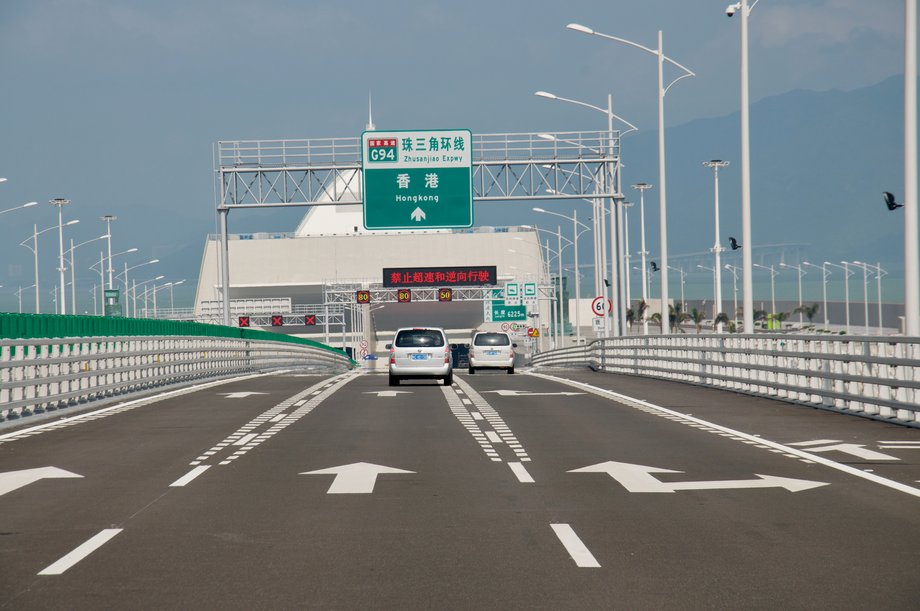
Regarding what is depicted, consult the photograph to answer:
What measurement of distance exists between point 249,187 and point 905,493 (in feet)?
135

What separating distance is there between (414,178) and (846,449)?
3506 centimetres

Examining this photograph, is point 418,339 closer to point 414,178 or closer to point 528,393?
point 528,393

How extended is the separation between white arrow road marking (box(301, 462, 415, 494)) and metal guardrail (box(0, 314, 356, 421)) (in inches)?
298

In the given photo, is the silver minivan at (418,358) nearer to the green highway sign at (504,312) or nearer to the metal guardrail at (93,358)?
the metal guardrail at (93,358)

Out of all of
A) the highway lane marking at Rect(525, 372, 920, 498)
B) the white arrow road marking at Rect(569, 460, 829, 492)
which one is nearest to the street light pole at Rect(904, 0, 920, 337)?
the highway lane marking at Rect(525, 372, 920, 498)

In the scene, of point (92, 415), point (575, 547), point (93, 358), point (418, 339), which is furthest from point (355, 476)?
point (418, 339)

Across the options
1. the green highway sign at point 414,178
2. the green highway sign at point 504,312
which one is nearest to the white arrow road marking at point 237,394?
the green highway sign at point 414,178

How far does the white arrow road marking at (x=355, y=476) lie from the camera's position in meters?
12.3

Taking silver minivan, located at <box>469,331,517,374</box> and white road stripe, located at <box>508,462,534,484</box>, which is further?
silver minivan, located at <box>469,331,517,374</box>

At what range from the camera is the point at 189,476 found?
43.9ft

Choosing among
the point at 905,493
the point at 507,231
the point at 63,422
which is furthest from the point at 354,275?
the point at 905,493

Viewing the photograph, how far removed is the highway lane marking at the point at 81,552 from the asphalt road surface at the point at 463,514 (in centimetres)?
3

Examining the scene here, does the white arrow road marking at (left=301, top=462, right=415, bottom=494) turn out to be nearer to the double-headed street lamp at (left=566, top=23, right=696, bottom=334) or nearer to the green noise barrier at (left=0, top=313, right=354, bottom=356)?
the green noise barrier at (left=0, top=313, right=354, bottom=356)

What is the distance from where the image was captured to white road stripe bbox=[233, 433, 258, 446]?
16938 mm
